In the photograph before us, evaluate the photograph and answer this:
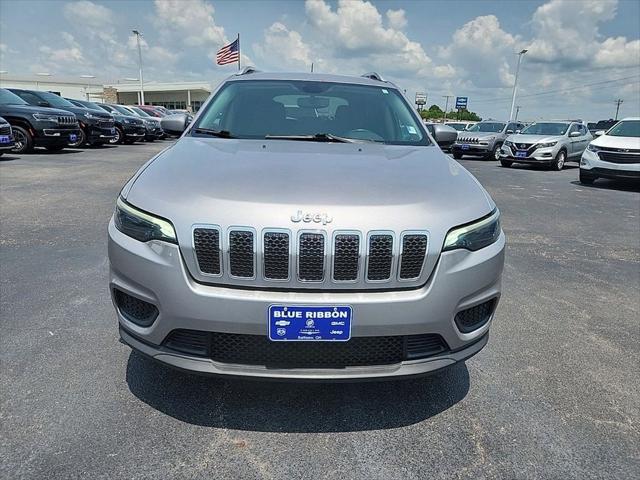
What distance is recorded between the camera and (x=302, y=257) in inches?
70.1

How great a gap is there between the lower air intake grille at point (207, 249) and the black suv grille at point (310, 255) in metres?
0.34

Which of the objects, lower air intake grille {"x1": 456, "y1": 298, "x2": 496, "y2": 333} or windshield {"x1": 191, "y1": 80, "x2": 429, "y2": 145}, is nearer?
lower air intake grille {"x1": 456, "y1": 298, "x2": 496, "y2": 333}

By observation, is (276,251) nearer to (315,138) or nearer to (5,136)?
(315,138)

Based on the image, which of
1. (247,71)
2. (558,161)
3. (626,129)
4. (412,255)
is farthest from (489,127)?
(412,255)

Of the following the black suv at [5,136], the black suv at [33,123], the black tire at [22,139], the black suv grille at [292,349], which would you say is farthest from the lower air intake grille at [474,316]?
the black tire at [22,139]

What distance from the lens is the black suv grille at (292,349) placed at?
187 centimetres

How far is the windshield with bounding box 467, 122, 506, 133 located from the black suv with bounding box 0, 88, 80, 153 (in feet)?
49.4

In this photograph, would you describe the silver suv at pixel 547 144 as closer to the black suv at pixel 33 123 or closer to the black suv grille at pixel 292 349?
the black suv at pixel 33 123

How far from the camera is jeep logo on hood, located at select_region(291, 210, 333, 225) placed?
1.79 metres

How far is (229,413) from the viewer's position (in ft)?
7.30

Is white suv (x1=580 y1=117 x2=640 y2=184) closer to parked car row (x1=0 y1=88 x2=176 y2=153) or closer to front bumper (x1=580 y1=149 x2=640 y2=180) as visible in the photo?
front bumper (x1=580 y1=149 x2=640 y2=180)

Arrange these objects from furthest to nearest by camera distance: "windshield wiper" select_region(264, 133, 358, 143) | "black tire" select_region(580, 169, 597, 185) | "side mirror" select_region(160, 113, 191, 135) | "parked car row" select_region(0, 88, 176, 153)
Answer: "parked car row" select_region(0, 88, 176, 153) < "black tire" select_region(580, 169, 597, 185) < "side mirror" select_region(160, 113, 191, 135) < "windshield wiper" select_region(264, 133, 358, 143)

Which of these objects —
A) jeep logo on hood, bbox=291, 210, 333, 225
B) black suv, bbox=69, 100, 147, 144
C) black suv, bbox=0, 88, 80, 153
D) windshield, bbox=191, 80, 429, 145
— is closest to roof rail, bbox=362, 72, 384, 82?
windshield, bbox=191, 80, 429, 145

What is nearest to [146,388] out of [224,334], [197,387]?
[197,387]
